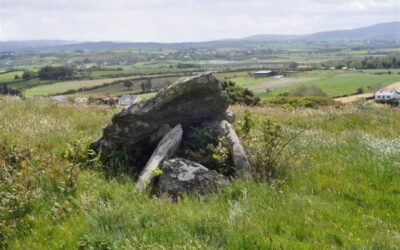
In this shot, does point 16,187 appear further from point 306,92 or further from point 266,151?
point 306,92

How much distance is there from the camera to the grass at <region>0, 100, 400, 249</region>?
563cm

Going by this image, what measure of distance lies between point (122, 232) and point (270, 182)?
9.25 ft

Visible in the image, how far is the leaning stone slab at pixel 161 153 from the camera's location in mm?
7894

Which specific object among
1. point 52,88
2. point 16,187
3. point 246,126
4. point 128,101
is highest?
point 246,126

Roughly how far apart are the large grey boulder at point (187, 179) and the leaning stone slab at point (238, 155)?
0.35 metres

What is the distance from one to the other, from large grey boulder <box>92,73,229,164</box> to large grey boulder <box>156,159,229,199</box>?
167cm

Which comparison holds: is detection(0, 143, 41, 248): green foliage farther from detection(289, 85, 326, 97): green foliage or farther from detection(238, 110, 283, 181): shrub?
detection(289, 85, 326, 97): green foliage

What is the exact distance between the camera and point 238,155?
8.20 meters

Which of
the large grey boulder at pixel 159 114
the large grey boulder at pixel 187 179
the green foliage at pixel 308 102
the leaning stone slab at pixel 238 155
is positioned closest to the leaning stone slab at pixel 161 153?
the large grey boulder at pixel 187 179

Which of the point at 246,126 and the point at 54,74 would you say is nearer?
the point at 246,126

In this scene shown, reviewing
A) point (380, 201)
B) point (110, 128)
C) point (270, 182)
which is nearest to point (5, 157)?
point (110, 128)

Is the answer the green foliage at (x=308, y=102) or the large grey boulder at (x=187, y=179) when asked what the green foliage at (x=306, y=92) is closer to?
the green foliage at (x=308, y=102)

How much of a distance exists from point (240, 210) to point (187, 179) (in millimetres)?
1504

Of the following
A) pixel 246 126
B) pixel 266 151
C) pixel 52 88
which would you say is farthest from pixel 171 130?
pixel 52 88
